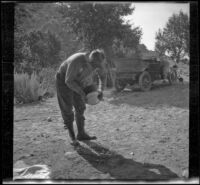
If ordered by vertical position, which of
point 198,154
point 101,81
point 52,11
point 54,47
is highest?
point 52,11

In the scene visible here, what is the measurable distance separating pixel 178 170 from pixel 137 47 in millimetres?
2804

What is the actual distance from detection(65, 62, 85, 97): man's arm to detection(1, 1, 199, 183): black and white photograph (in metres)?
0.01

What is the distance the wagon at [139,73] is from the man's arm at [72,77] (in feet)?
18.7

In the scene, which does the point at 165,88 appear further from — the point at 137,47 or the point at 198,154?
the point at 198,154

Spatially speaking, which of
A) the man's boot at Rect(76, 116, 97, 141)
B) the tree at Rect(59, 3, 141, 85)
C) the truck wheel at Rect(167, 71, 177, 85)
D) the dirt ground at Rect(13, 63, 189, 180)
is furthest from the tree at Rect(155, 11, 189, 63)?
the truck wheel at Rect(167, 71, 177, 85)

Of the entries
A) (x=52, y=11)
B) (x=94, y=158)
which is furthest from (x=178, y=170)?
(x=52, y=11)

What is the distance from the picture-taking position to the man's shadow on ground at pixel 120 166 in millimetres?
3219

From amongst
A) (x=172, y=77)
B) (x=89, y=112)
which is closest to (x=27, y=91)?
(x=89, y=112)

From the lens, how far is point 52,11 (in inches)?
169

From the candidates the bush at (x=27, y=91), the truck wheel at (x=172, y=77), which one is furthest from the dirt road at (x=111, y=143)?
the truck wheel at (x=172, y=77)

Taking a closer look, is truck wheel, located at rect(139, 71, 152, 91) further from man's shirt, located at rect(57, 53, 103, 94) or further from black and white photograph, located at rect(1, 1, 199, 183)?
man's shirt, located at rect(57, 53, 103, 94)

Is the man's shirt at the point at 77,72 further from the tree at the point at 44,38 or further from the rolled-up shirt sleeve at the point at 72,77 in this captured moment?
the tree at the point at 44,38

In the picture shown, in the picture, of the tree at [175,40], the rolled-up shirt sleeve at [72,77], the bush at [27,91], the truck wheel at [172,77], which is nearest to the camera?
the rolled-up shirt sleeve at [72,77]

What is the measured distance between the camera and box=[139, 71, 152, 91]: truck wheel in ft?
32.7
